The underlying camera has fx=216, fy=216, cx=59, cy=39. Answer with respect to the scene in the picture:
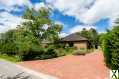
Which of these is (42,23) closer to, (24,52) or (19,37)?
(19,37)

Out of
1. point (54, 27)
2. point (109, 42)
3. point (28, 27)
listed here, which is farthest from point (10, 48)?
point (109, 42)

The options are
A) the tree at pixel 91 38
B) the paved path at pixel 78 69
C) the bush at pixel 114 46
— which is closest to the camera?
the bush at pixel 114 46

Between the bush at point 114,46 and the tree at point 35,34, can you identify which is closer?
the bush at point 114,46

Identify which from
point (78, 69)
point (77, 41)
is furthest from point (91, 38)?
point (78, 69)

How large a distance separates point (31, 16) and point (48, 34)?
5550 millimetres

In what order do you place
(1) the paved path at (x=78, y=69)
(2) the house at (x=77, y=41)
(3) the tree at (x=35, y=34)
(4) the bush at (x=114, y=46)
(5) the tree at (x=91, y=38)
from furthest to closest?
(5) the tree at (x=91, y=38)
(2) the house at (x=77, y=41)
(3) the tree at (x=35, y=34)
(1) the paved path at (x=78, y=69)
(4) the bush at (x=114, y=46)

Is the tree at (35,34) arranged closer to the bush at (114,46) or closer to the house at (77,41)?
the house at (77,41)

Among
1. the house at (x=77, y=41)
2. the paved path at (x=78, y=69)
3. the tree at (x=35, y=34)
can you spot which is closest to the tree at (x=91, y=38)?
the house at (x=77, y=41)

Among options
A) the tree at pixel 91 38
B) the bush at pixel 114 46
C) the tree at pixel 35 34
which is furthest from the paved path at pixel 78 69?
Result: the tree at pixel 91 38

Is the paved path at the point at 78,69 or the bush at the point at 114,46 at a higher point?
the bush at the point at 114,46

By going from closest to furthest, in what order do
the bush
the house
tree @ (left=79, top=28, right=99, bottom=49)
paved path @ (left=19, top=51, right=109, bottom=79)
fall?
1. the bush
2. paved path @ (left=19, top=51, right=109, bottom=79)
3. the house
4. tree @ (left=79, top=28, right=99, bottom=49)

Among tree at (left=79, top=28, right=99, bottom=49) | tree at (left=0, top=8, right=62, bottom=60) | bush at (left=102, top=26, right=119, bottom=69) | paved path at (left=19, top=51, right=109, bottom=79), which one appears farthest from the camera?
tree at (left=79, top=28, right=99, bottom=49)

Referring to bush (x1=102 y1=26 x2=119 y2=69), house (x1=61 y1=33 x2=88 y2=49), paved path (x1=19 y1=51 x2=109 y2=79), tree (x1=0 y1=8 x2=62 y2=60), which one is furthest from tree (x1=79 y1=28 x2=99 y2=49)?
bush (x1=102 y1=26 x2=119 y2=69)

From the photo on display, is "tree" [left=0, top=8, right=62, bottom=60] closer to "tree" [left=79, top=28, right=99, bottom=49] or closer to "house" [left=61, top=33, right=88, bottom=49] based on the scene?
"house" [left=61, top=33, right=88, bottom=49]
